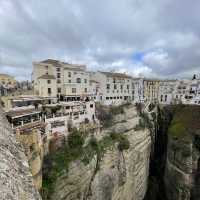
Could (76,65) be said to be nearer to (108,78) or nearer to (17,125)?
(108,78)

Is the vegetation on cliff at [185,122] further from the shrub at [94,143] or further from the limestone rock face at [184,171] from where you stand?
the shrub at [94,143]

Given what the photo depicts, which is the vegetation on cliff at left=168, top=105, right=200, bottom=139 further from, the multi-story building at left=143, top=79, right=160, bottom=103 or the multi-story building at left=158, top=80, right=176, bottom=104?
the multi-story building at left=158, top=80, right=176, bottom=104

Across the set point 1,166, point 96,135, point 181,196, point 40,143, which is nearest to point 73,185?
point 40,143

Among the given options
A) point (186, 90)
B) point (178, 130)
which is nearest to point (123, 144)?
point (178, 130)

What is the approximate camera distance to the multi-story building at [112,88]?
31.3 meters

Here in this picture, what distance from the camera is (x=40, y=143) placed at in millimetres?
12430

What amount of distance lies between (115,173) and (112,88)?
1869 cm

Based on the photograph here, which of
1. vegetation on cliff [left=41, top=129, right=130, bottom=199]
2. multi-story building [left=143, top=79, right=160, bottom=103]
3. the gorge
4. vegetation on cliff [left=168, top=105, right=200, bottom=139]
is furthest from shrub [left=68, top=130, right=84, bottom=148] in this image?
multi-story building [left=143, top=79, right=160, bottom=103]

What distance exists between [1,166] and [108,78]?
2836 centimetres

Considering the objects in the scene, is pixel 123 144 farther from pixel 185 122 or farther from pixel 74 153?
pixel 185 122

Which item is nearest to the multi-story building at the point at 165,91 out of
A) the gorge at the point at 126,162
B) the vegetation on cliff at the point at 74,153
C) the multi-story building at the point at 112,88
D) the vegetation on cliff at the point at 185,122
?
the vegetation on cliff at the point at 185,122

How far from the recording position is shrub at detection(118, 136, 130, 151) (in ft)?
64.5

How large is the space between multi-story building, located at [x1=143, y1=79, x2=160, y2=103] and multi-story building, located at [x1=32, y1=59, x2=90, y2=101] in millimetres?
21217

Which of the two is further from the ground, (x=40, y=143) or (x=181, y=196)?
(x=40, y=143)
